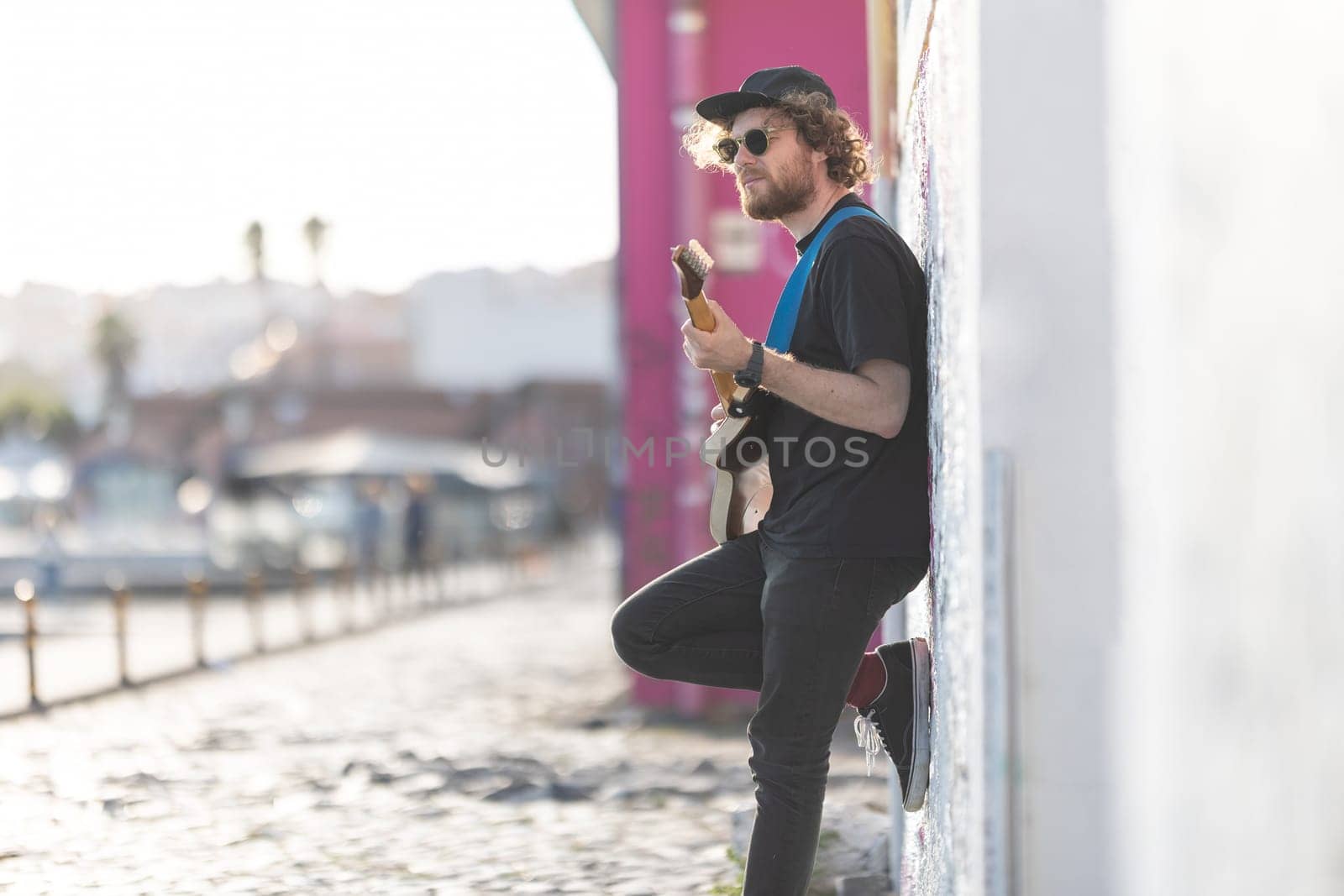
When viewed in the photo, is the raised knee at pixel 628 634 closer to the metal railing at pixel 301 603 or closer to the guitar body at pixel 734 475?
the guitar body at pixel 734 475

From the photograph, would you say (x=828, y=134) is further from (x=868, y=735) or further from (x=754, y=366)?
(x=868, y=735)

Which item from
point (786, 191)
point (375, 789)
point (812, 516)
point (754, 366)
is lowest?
point (375, 789)

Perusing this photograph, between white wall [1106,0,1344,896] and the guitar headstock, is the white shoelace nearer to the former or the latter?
the guitar headstock

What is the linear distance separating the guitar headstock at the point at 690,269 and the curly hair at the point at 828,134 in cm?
53

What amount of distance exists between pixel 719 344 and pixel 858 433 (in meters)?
0.38

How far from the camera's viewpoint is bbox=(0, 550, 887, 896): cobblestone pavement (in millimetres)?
4957

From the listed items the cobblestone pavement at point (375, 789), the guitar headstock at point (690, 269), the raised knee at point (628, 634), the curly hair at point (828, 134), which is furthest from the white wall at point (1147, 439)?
the cobblestone pavement at point (375, 789)

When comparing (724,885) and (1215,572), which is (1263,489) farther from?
(724,885)

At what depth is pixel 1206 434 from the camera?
1.44m

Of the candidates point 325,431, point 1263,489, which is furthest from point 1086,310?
point 325,431

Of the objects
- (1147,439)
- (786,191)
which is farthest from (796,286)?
(1147,439)

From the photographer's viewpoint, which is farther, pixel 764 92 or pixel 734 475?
pixel 734 475

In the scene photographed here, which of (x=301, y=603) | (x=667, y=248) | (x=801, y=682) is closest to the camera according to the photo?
(x=801, y=682)

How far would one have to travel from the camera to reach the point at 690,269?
271cm
